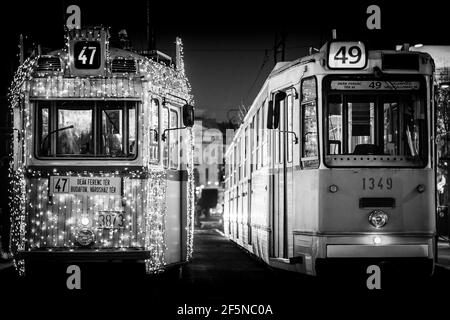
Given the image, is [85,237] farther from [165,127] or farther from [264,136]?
[264,136]

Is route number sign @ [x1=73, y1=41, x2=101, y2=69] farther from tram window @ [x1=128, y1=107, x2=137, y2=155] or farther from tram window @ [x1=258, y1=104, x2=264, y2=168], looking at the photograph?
tram window @ [x1=258, y1=104, x2=264, y2=168]

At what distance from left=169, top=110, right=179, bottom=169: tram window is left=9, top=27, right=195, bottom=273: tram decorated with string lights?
2.44 feet

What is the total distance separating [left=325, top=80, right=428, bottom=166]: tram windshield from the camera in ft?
32.8

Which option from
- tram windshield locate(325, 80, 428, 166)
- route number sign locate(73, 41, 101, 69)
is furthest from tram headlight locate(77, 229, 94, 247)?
tram windshield locate(325, 80, 428, 166)

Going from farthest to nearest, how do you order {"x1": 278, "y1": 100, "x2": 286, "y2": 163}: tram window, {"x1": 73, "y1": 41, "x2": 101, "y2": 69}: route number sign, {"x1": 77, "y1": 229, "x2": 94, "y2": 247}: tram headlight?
{"x1": 278, "y1": 100, "x2": 286, "y2": 163}: tram window < {"x1": 73, "y1": 41, "x2": 101, "y2": 69}: route number sign < {"x1": 77, "y1": 229, "x2": 94, "y2": 247}: tram headlight

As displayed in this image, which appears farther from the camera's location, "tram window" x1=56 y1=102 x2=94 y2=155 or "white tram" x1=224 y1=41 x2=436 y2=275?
"tram window" x1=56 y1=102 x2=94 y2=155

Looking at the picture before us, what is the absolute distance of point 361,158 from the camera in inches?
389

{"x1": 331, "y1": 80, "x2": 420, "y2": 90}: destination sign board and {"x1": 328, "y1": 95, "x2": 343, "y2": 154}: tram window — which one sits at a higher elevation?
{"x1": 331, "y1": 80, "x2": 420, "y2": 90}: destination sign board

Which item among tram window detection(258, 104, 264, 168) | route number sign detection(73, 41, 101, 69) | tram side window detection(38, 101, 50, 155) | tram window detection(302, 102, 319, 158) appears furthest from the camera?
tram window detection(258, 104, 264, 168)

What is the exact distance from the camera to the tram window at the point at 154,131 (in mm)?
10352

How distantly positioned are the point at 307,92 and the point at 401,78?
1.40 metres

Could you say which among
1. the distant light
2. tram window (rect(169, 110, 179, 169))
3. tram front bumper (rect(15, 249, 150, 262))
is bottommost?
tram front bumper (rect(15, 249, 150, 262))
